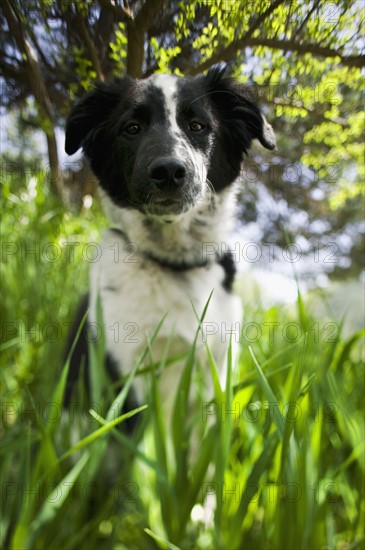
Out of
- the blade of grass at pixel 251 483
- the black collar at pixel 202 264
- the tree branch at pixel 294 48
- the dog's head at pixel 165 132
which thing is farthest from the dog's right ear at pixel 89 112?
the blade of grass at pixel 251 483

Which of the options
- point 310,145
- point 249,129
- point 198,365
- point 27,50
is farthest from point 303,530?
point 27,50

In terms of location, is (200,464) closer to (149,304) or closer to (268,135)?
(149,304)

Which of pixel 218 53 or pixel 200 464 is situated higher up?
pixel 218 53

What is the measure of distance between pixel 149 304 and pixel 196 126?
2.06ft

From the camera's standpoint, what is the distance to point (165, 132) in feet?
3.46

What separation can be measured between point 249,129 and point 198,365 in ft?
2.50

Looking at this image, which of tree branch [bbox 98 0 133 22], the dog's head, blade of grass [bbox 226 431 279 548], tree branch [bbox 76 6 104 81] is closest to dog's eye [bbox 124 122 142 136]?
the dog's head

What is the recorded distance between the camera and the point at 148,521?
1121mm

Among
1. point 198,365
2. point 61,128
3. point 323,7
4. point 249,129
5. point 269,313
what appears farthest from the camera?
point 269,313

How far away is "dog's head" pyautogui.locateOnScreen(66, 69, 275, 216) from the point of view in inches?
38.5

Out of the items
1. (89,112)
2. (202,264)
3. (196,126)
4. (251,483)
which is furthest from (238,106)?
(251,483)

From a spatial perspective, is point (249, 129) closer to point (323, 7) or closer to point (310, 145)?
point (310, 145)

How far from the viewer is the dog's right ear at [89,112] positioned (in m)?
0.93

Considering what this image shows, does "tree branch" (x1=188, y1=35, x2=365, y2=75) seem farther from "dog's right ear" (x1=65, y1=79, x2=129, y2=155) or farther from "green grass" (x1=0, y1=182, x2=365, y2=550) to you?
"green grass" (x1=0, y1=182, x2=365, y2=550)
